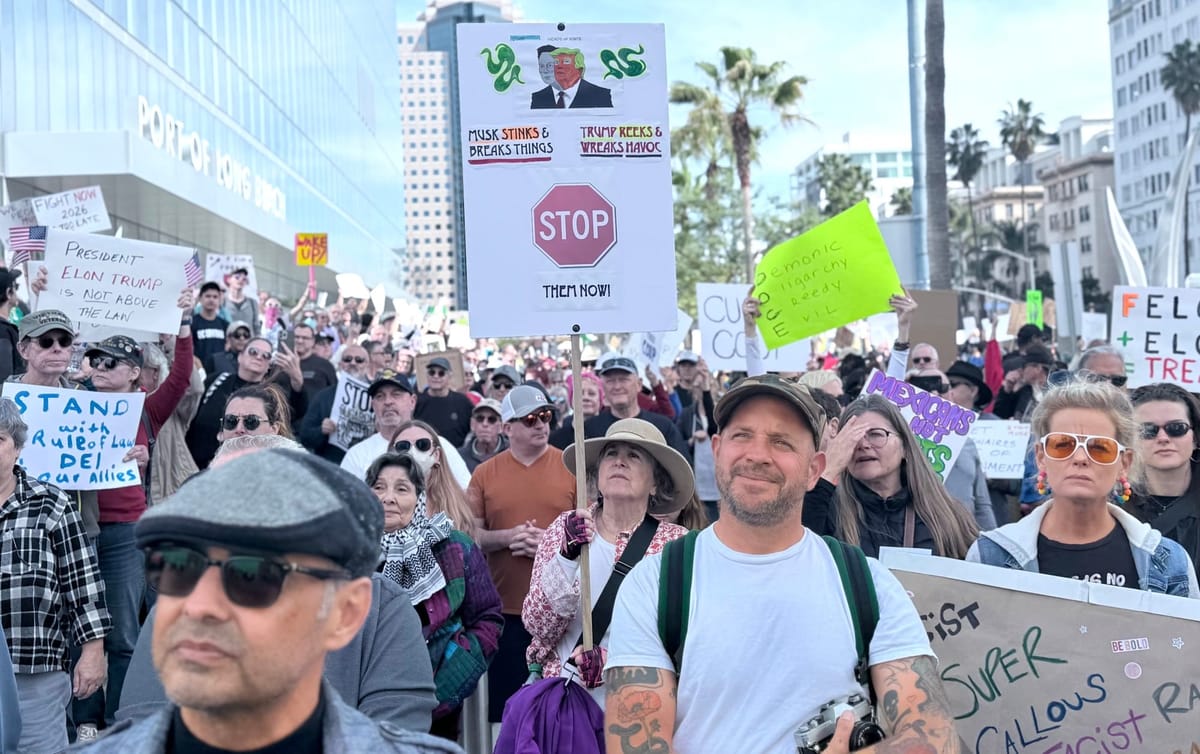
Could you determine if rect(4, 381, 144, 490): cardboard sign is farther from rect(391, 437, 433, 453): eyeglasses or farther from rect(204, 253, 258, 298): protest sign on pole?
rect(204, 253, 258, 298): protest sign on pole

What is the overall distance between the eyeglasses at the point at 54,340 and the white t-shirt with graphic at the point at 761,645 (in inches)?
197

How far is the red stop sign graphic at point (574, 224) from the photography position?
189 inches

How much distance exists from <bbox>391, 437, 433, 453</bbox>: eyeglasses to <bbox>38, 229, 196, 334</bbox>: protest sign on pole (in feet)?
11.4

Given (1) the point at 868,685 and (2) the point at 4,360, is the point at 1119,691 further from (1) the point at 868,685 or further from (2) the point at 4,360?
(2) the point at 4,360

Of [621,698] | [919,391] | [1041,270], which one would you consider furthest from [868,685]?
[1041,270]

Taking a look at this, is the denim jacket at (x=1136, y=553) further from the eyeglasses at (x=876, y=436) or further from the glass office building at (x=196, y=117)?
the glass office building at (x=196, y=117)

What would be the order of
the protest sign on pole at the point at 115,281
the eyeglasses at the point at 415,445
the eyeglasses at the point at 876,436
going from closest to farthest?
the eyeglasses at the point at 876,436 < the eyeglasses at the point at 415,445 < the protest sign on pole at the point at 115,281

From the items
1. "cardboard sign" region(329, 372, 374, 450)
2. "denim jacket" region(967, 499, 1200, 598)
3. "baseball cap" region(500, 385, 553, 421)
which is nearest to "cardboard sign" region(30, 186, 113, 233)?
"cardboard sign" region(329, 372, 374, 450)

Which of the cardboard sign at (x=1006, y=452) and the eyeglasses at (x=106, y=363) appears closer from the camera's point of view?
the eyeglasses at (x=106, y=363)

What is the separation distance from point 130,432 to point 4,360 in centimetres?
113

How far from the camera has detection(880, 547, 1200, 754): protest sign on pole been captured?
3604 mm

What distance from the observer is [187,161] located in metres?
25.4

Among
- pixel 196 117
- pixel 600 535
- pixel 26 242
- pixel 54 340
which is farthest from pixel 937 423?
pixel 196 117

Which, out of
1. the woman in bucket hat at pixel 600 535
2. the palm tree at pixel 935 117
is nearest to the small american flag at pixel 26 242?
the woman in bucket hat at pixel 600 535
